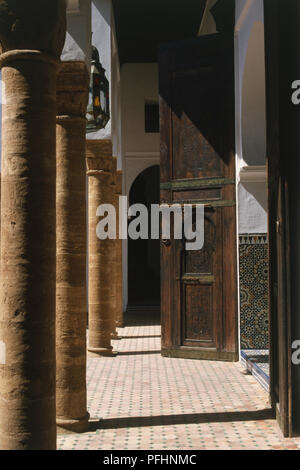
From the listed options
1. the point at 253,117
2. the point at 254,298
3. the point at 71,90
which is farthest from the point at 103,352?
the point at 71,90

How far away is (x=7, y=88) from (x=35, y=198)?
71cm

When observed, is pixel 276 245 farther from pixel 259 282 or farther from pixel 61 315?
pixel 259 282

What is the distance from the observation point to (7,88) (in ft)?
11.8

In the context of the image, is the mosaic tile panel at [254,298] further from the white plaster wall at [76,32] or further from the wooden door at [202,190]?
the white plaster wall at [76,32]

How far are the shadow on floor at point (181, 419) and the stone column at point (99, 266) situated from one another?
3.71 meters

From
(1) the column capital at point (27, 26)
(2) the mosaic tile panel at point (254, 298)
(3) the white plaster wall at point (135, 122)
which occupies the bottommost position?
(2) the mosaic tile panel at point (254, 298)

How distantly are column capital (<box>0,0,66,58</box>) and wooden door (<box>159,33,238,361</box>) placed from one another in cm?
524

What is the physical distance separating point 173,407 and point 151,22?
28.5 ft

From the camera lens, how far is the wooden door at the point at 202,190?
8555 mm

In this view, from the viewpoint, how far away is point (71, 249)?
5305mm

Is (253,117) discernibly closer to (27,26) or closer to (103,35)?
(103,35)

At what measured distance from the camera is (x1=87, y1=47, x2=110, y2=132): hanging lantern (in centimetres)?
697

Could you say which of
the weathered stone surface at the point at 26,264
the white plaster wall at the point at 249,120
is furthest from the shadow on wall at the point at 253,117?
the weathered stone surface at the point at 26,264

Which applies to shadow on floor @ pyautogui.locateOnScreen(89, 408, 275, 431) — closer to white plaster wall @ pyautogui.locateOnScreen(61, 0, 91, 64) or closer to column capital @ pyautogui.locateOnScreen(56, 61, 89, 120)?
column capital @ pyautogui.locateOnScreen(56, 61, 89, 120)
